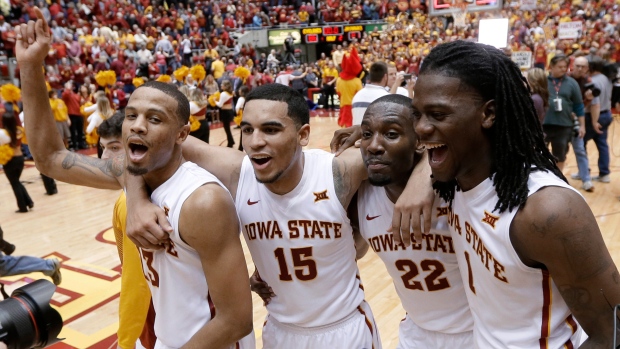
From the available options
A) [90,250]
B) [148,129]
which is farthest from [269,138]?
[90,250]

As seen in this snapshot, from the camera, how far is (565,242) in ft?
4.65

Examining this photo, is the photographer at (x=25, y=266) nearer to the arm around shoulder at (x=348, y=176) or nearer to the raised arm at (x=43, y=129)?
the raised arm at (x=43, y=129)

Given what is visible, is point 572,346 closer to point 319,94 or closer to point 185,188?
point 185,188

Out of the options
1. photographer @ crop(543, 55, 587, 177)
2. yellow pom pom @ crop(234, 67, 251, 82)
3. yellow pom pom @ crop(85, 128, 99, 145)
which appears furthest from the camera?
yellow pom pom @ crop(234, 67, 251, 82)

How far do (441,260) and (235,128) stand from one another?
14088 mm

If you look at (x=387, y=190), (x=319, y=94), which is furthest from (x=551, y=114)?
(x=319, y=94)

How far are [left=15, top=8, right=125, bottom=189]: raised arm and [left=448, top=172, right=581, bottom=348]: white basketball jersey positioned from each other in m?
1.72

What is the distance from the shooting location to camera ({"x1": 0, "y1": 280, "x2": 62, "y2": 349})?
2.08 metres

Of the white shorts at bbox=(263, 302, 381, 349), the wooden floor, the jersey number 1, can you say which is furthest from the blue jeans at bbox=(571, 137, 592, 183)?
the jersey number 1

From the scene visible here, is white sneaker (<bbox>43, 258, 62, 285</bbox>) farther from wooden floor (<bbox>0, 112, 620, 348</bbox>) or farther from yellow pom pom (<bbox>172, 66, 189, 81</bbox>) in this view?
yellow pom pom (<bbox>172, 66, 189, 81</bbox>)

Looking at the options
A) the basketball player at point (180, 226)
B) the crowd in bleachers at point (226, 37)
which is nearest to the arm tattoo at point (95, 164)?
the basketball player at point (180, 226)

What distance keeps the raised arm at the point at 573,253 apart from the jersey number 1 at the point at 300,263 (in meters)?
0.99

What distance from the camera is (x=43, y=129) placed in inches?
98.6

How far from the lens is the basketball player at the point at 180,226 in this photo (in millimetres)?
1922
